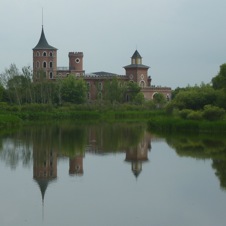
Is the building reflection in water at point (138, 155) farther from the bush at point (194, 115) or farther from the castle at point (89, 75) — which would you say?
the castle at point (89, 75)

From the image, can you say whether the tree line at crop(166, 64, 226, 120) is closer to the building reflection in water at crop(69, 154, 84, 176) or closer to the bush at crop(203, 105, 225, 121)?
the bush at crop(203, 105, 225, 121)

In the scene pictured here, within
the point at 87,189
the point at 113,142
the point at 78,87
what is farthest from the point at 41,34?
the point at 87,189

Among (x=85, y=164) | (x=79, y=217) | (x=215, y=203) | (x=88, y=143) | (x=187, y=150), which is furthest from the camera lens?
(x=88, y=143)

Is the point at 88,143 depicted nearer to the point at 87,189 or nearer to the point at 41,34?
the point at 87,189

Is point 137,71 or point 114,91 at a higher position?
point 137,71

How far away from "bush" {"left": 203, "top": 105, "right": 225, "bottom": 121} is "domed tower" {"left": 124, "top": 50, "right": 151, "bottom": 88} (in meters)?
35.7

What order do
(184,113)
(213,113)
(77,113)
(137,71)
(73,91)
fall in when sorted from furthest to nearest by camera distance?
(137,71) < (73,91) < (77,113) < (184,113) < (213,113)

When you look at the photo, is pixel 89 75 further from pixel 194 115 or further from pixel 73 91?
pixel 194 115

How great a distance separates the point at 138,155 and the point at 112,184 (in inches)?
243

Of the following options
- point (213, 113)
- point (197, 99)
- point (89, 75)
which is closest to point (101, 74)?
point (89, 75)

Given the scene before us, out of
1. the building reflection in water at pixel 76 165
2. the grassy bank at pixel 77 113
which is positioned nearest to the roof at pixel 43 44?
the grassy bank at pixel 77 113

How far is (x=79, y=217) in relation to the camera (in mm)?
9953

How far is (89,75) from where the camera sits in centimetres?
6594

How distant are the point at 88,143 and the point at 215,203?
505 inches
